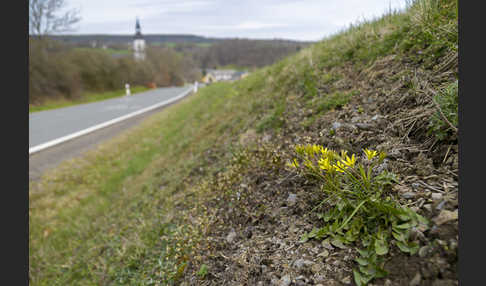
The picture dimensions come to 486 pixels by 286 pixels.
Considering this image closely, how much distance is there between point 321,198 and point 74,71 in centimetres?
3600

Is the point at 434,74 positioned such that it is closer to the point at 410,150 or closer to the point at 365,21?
the point at 410,150

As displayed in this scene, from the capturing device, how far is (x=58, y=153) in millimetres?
8883

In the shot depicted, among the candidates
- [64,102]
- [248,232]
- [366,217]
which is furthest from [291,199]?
[64,102]

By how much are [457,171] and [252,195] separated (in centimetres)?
156

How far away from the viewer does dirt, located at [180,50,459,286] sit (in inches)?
57.1

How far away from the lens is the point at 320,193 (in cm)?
211

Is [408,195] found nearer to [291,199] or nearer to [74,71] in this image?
[291,199]

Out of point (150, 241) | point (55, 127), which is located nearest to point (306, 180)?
point (150, 241)

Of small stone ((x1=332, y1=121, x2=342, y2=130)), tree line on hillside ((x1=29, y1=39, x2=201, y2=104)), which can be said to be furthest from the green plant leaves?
tree line on hillside ((x1=29, y1=39, x2=201, y2=104))

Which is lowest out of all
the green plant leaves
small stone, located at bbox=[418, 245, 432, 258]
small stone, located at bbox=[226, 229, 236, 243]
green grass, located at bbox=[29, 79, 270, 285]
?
green grass, located at bbox=[29, 79, 270, 285]

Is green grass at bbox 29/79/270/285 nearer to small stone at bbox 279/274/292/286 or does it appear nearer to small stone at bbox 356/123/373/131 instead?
small stone at bbox 279/274/292/286

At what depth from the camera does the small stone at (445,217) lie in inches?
56.0

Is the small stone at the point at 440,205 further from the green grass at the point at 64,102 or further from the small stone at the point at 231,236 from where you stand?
the green grass at the point at 64,102

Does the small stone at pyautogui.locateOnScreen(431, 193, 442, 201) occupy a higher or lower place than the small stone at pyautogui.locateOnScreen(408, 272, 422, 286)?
higher
